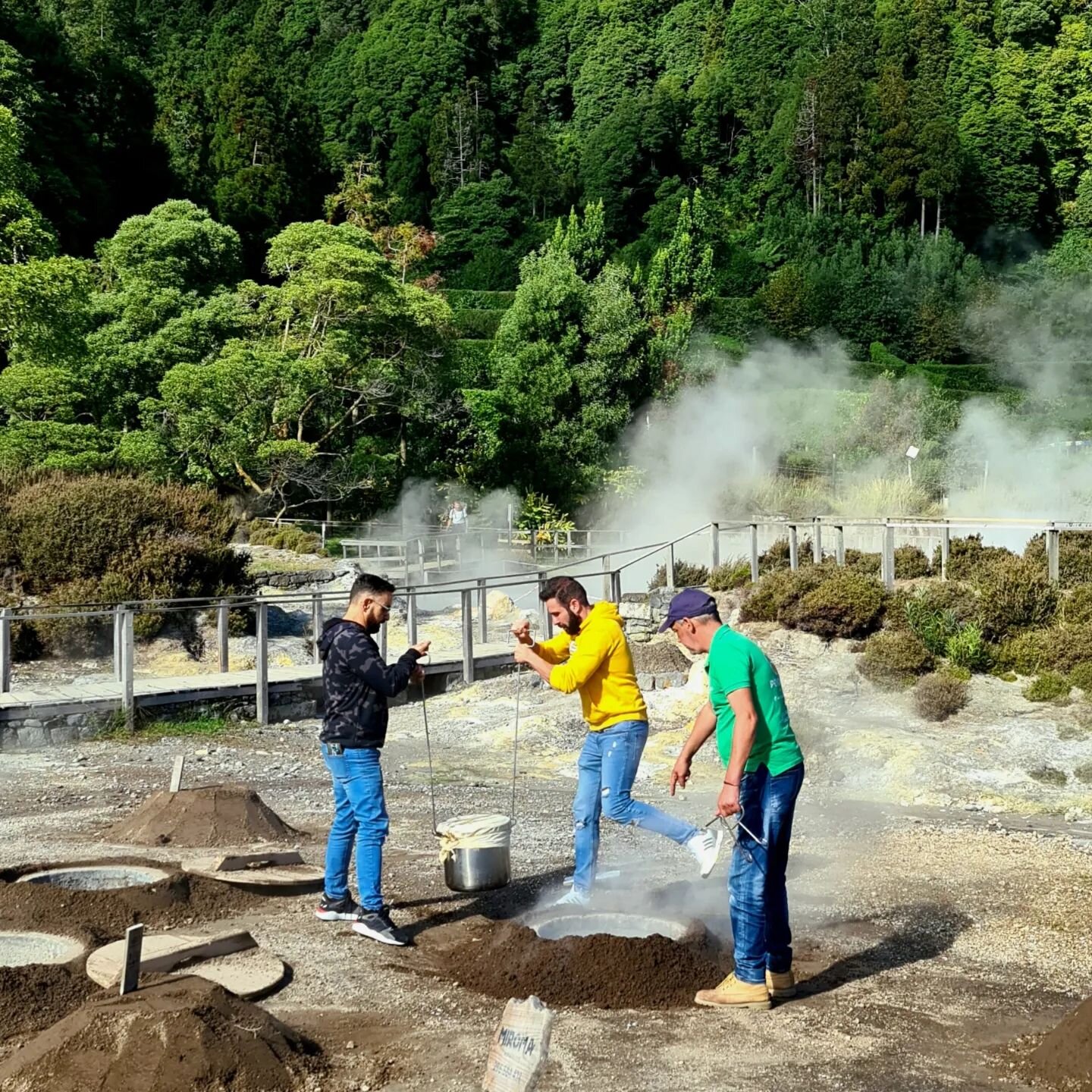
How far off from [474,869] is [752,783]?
7.73ft

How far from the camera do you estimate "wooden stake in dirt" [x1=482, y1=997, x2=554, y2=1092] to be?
4.25m

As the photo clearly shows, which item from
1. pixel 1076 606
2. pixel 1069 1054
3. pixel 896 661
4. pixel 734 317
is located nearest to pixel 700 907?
pixel 1069 1054

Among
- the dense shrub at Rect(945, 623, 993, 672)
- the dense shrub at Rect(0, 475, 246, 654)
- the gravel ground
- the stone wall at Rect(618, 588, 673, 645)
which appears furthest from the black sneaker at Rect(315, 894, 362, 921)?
the stone wall at Rect(618, 588, 673, 645)

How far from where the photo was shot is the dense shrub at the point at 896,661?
16.0m

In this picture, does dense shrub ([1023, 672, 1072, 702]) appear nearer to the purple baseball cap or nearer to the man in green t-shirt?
the man in green t-shirt

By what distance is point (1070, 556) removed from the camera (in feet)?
63.4

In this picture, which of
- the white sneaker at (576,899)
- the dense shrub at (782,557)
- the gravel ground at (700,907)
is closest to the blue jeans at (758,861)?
the gravel ground at (700,907)

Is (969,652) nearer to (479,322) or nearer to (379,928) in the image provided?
(379,928)

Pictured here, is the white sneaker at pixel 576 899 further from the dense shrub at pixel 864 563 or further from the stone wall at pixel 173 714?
the dense shrub at pixel 864 563

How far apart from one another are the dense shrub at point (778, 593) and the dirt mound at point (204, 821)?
10042 mm

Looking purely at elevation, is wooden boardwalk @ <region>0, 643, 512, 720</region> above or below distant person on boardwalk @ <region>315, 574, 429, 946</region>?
below

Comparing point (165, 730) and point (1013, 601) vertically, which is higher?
point (1013, 601)

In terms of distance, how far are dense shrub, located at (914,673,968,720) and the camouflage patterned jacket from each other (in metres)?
9.17

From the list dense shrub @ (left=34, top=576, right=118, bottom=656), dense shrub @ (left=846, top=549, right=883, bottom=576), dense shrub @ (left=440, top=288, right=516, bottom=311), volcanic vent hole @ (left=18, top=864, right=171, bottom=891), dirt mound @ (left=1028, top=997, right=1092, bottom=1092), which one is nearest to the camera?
dirt mound @ (left=1028, top=997, right=1092, bottom=1092)
